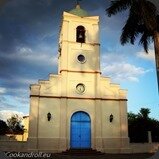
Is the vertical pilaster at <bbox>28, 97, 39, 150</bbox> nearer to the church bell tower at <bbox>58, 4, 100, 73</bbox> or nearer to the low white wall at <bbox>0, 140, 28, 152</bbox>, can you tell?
the low white wall at <bbox>0, 140, 28, 152</bbox>

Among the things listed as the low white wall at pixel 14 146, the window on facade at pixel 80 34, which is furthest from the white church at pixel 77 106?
the low white wall at pixel 14 146

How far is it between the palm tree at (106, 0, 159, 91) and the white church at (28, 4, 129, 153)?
865 cm

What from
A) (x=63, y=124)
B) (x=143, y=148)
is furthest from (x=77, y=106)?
(x=143, y=148)

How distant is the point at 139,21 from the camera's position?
15.5 metres

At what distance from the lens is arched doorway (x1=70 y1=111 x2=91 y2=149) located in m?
22.4

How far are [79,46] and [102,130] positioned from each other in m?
7.30

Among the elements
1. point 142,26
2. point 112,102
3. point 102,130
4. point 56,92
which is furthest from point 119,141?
point 142,26

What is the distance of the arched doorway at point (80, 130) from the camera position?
2244cm

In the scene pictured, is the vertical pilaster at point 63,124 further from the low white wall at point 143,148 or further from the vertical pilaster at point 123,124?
the low white wall at point 143,148

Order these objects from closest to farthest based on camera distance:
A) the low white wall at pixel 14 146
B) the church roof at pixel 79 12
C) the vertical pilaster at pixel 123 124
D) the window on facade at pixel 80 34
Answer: the low white wall at pixel 14 146
the vertical pilaster at pixel 123 124
the window on facade at pixel 80 34
the church roof at pixel 79 12

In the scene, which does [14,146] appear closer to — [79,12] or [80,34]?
[80,34]

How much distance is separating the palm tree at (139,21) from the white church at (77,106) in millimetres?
8649

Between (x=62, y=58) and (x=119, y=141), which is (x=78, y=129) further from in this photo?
(x=62, y=58)

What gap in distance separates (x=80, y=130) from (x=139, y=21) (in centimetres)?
1059
